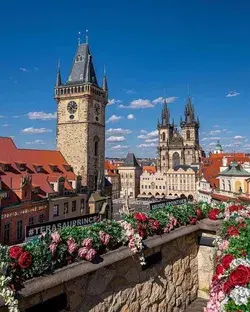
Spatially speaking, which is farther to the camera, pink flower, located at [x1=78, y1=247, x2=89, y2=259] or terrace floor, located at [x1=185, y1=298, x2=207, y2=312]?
terrace floor, located at [x1=185, y1=298, x2=207, y2=312]

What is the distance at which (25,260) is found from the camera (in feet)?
12.0

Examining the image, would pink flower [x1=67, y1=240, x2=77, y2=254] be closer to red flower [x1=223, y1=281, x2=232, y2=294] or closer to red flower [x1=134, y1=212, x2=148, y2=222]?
red flower [x1=134, y1=212, x2=148, y2=222]

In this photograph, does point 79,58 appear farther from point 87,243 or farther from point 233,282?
point 233,282

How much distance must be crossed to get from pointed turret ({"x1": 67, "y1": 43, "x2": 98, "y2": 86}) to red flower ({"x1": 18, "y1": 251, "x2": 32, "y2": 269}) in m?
33.1

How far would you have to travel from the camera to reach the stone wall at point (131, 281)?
401 cm

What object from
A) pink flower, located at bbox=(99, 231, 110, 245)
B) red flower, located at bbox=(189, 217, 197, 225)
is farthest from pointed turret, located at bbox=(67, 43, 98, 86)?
pink flower, located at bbox=(99, 231, 110, 245)

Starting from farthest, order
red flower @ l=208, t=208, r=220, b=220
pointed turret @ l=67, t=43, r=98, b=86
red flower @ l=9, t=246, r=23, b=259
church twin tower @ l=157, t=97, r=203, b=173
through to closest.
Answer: church twin tower @ l=157, t=97, r=203, b=173
pointed turret @ l=67, t=43, r=98, b=86
red flower @ l=208, t=208, r=220, b=220
red flower @ l=9, t=246, r=23, b=259

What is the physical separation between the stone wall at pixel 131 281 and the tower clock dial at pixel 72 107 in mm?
29967

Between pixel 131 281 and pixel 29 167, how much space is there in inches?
957

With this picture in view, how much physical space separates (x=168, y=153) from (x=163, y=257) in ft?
308

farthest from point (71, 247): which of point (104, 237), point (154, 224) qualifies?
point (154, 224)

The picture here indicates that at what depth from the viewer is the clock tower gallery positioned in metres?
34.2

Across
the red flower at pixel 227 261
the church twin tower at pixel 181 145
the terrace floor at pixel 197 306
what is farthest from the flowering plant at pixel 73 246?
the church twin tower at pixel 181 145

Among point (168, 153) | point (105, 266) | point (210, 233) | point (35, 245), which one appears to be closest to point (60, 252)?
point (35, 245)
